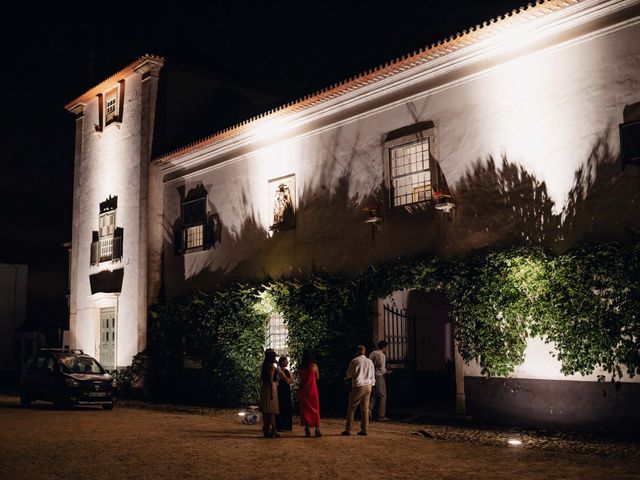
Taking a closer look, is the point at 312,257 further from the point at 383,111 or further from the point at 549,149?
the point at 549,149

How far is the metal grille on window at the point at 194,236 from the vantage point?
861 inches

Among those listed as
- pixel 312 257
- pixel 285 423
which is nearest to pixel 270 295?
pixel 312 257

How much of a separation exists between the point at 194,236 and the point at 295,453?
41.3 feet

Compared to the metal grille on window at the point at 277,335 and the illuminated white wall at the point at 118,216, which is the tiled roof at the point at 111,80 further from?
the metal grille on window at the point at 277,335

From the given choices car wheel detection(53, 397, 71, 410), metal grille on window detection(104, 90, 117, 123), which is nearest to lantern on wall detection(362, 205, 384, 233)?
car wheel detection(53, 397, 71, 410)

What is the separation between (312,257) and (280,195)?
2.14 metres

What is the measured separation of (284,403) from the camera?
13.0 m

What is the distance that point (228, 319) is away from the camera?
63.2 feet

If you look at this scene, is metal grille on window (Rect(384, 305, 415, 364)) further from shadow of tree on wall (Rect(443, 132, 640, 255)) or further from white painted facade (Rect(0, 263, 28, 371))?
white painted facade (Rect(0, 263, 28, 371))

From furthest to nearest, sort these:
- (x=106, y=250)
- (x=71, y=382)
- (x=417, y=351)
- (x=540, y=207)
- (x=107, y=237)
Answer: (x=106, y=250), (x=107, y=237), (x=417, y=351), (x=71, y=382), (x=540, y=207)

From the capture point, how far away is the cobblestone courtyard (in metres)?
8.89

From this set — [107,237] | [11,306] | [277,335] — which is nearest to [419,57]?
[277,335]

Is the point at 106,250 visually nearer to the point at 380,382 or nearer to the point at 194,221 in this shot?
the point at 194,221

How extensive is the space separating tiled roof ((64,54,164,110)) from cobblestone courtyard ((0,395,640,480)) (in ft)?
42.4
